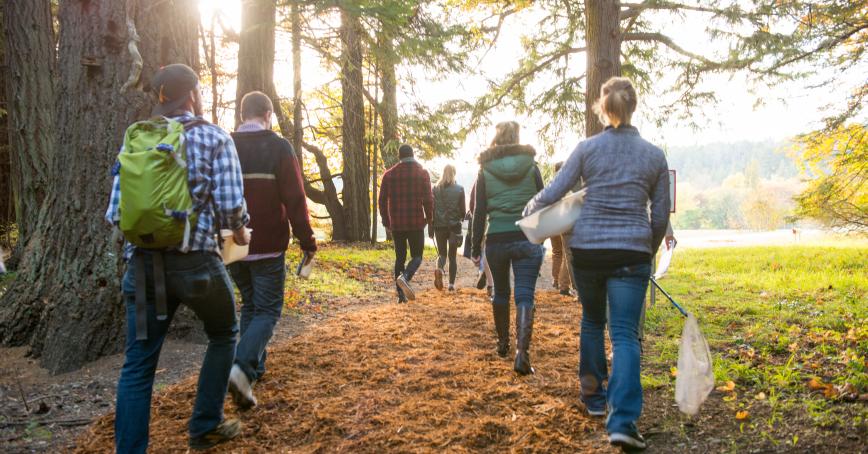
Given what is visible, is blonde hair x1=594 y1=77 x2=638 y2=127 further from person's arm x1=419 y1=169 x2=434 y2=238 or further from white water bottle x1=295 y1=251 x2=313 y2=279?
person's arm x1=419 y1=169 x2=434 y2=238

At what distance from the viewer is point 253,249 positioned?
155 inches

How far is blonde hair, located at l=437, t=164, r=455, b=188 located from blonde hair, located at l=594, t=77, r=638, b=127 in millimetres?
5494

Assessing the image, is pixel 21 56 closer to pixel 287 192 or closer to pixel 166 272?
pixel 287 192

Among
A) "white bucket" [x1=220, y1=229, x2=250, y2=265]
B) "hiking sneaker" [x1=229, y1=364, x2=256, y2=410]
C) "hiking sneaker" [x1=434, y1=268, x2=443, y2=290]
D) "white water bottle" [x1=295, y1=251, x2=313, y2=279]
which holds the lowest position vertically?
"hiking sneaker" [x1=229, y1=364, x2=256, y2=410]

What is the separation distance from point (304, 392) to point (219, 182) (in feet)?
6.11

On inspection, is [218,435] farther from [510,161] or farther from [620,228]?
[510,161]

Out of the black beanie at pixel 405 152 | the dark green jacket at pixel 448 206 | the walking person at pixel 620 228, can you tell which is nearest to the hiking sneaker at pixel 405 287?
the dark green jacket at pixel 448 206

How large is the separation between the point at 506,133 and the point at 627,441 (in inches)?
101

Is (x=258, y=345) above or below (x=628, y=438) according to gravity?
above

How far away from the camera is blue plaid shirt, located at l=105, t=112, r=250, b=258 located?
9.32 ft

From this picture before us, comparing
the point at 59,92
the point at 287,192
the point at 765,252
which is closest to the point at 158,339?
the point at 287,192

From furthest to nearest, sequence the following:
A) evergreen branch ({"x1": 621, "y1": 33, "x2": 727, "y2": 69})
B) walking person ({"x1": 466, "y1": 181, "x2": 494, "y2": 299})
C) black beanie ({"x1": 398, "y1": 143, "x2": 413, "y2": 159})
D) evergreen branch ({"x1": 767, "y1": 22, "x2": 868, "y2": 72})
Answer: evergreen branch ({"x1": 621, "y1": 33, "x2": 727, "y2": 69}) → evergreen branch ({"x1": 767, "y1": 22, "x2": 868, "y2": 72}) → black beanie ({"x1": 398, "y1": 143, "x2": 413, "y2": 159}) → walking person ({"x1": 466, "y1": 181, "x2": 494, "y2": 299})

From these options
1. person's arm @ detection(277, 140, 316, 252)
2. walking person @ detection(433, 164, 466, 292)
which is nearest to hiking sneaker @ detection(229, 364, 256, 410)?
person's arm @ detection(277, 140, 316, 252)

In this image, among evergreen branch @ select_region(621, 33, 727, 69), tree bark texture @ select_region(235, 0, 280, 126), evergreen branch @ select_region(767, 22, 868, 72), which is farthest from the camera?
evergreen branch @ select_region(621, 33, 727, 69)
